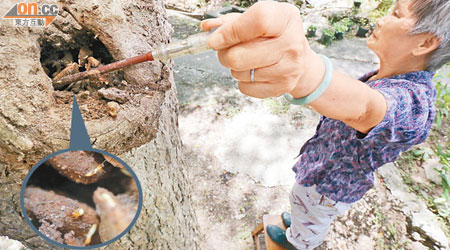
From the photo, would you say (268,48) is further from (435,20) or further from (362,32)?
(362,32)

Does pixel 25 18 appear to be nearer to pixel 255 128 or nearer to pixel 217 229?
pixel 217 229

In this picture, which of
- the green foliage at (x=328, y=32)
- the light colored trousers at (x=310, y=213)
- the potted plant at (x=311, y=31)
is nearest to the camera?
the light colored trousers at (x=310, y=213)

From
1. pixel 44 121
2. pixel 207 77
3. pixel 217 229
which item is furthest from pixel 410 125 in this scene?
pixel 207 77

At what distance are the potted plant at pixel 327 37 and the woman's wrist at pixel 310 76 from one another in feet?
18.8

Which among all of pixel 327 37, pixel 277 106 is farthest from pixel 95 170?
pixel 327 37

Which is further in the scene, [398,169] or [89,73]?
[398,169]

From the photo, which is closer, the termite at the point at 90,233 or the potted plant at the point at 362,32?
the termite at the point at 90,233

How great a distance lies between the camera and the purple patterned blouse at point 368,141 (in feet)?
3.41

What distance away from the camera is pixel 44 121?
0.84 meters

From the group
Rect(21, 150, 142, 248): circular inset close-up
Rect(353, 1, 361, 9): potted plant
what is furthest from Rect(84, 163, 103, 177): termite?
Rect(353, 1, 361, 9): potted plant

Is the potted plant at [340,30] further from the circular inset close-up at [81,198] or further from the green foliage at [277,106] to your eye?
the circular inset close-up at [81,198]

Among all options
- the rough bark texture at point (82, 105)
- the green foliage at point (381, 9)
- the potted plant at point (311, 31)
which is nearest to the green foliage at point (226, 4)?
the potted plant at point (311, 31)

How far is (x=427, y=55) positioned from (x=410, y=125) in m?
0.36

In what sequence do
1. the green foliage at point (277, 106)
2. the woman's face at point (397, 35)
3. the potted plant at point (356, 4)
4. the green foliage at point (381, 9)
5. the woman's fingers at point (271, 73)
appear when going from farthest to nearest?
the potted plant at point (356, 4), the green foliage at point (381, 9), the green foliage at point (277, 106), the woman's face at point (397, 35), the woman's fingers at point (271, 73)
